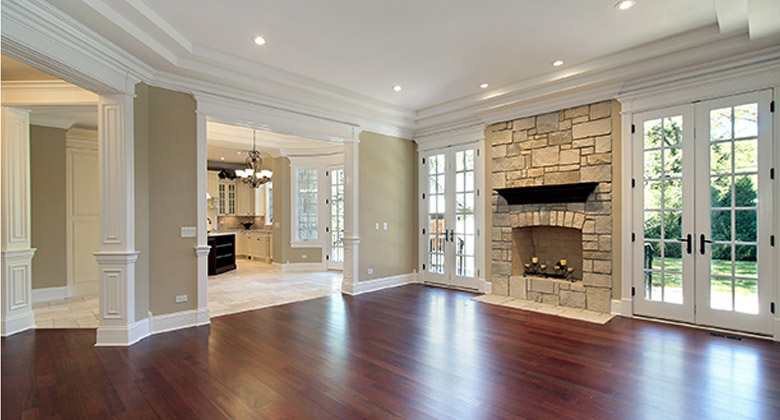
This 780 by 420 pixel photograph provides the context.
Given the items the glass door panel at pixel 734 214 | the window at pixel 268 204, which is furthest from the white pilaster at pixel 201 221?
the window at pixel 268 204

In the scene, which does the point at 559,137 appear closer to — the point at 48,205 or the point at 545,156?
the point at 545,156

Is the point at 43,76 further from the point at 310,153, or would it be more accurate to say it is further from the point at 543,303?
the point at 543,303

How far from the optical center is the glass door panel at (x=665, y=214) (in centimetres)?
427

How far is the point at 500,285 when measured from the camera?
5.86 metres

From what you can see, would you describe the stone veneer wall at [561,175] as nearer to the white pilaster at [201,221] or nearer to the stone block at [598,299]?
A: the stone block at [598,299]

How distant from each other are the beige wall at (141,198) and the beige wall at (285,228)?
15.8ft

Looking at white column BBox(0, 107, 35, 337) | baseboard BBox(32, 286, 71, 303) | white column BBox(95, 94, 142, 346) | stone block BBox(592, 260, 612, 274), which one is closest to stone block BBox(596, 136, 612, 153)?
stone block BBox(592, 260, 612, 274)

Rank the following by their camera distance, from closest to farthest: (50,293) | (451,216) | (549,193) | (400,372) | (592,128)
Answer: (400,372)
(592,128)
(549,193)
(50,293)
(451,216)

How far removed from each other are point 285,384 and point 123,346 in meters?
2.09

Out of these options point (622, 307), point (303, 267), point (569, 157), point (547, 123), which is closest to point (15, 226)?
point (303, 267)

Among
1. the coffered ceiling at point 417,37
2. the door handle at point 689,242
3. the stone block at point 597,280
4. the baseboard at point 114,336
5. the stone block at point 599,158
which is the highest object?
the coffered ceiling at point 417,37

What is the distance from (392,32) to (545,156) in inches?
119

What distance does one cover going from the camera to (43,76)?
434cm

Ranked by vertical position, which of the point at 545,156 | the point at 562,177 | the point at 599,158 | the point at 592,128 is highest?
the point at 592,128
